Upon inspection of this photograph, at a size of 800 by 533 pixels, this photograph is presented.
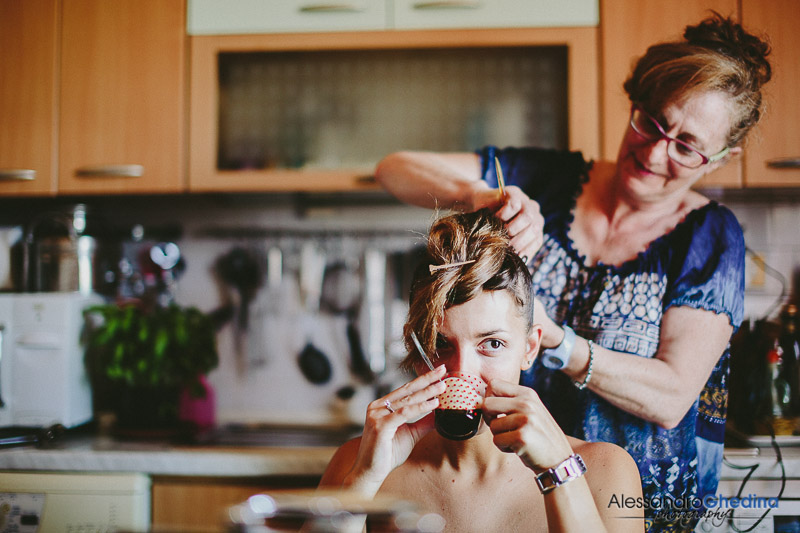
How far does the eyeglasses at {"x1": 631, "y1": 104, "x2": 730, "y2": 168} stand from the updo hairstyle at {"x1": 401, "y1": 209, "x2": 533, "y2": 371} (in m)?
0.36

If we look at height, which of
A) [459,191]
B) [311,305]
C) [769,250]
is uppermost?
[459,191]

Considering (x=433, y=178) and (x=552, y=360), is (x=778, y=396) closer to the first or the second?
(x=552, y=360)

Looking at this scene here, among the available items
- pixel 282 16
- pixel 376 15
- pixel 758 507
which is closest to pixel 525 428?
pixel 758 507

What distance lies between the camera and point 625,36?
6.45 feet

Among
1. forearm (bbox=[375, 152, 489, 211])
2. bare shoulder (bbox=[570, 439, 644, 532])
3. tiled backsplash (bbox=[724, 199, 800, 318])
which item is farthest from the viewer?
tiled backsplash (bbox=[724, 199, 800, 318])

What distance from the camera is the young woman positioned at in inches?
35.9

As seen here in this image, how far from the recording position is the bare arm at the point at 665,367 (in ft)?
3.80

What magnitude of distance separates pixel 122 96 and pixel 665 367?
6.30ft

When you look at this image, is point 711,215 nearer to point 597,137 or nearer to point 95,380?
point 597,137

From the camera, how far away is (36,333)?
201 centimetres

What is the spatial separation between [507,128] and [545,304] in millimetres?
942

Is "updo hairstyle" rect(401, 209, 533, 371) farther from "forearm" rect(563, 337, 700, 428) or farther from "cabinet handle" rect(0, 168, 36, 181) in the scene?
"cabinet handle" rect(0, 168, 36, 181)

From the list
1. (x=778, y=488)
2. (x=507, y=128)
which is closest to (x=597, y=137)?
(x=507, y=128)

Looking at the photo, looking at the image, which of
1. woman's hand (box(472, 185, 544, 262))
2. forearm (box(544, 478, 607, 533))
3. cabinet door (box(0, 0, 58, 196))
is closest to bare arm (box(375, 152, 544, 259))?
woman's hand (box(472, 185, 544, 262))
